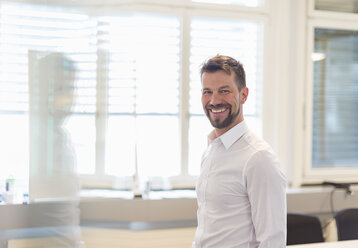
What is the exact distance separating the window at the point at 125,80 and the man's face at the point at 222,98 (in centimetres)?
88

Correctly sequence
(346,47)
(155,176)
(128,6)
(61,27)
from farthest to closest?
(346,47)
(155,176)
(128,6)
(61,27)

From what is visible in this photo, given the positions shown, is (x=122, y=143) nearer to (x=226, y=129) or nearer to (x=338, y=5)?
(x=226, y=129)

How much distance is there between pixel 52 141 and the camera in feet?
6.29

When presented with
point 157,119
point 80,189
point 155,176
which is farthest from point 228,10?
point 80,189

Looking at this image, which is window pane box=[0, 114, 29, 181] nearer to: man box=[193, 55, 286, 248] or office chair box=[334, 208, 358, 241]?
man box=[193, 55, 286, 248]

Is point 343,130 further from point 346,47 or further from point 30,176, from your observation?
point 30,176

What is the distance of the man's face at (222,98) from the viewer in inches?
53.7

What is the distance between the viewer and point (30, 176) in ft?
6.49

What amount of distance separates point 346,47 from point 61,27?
239 centimetres

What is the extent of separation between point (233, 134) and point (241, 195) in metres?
0.24

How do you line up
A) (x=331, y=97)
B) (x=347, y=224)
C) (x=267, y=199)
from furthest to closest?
(x=331, y=97)
(x=347, y=224)
(x=267, y=199)

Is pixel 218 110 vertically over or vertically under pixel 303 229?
over

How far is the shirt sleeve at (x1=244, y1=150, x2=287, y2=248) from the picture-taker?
1.22 m

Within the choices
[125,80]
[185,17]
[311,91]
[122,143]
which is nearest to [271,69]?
[311,91]
